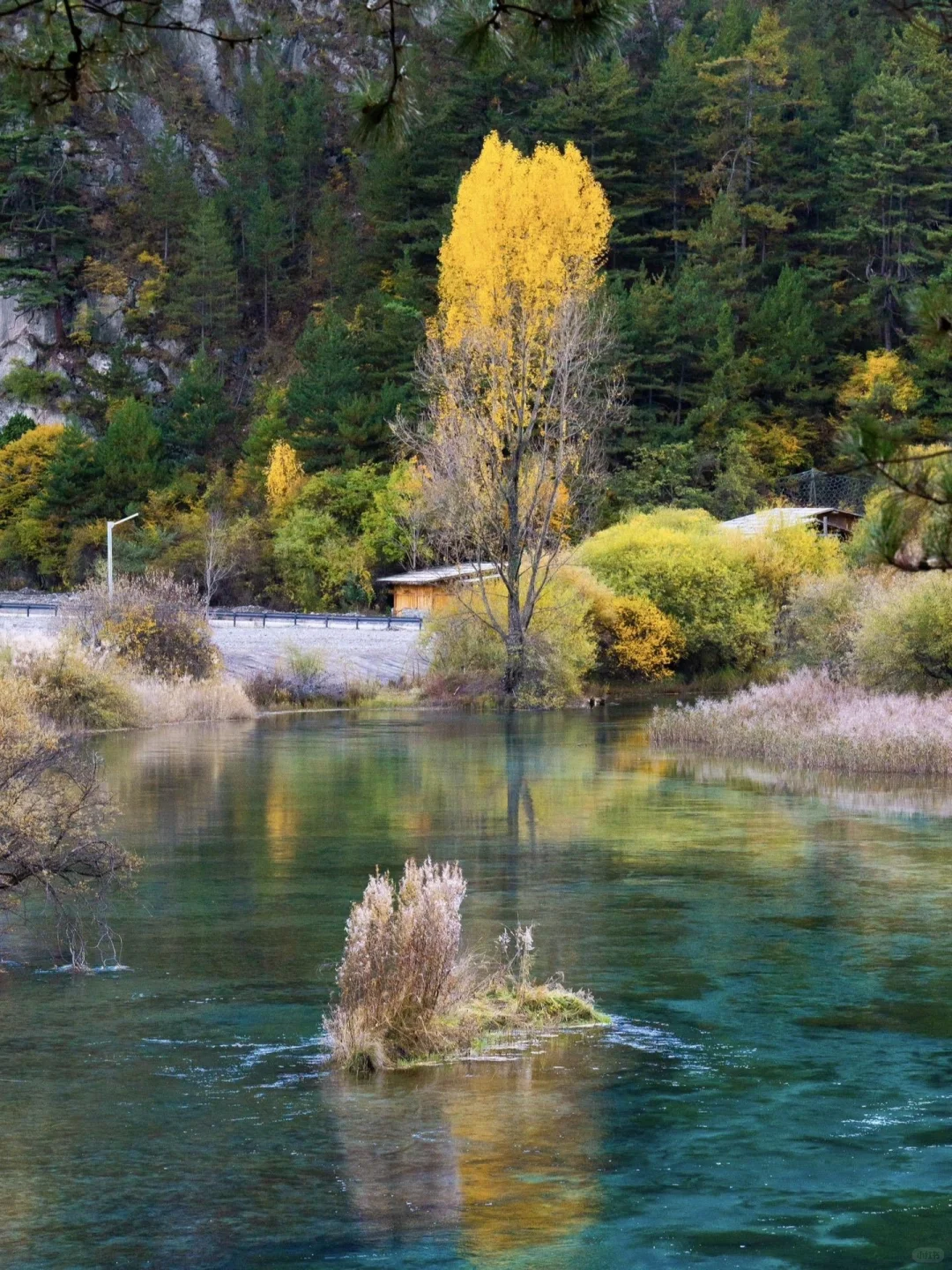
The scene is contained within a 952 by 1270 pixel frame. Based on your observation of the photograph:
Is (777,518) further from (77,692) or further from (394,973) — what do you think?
(394,973)

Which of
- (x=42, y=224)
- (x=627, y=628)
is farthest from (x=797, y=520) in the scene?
(x=42, y=224)

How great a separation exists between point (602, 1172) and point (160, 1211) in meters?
2.33

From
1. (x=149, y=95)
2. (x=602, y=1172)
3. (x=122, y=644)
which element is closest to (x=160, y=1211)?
(x=602, y=1172)

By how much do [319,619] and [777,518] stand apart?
520 inches

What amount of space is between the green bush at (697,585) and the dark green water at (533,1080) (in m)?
28.4

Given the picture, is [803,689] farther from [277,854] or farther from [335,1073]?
[335,1073]

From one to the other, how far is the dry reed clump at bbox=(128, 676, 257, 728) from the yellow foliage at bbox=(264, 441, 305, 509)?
80.3ft

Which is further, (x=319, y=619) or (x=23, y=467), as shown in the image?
(x=23, y=467)

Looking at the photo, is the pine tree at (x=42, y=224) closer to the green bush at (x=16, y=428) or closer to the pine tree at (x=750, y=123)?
the green bush at (x=16, y=428)

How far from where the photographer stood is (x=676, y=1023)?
13.5 m

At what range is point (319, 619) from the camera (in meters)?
54.5

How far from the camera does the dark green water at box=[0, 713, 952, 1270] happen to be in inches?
374

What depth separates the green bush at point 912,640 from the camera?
115ft

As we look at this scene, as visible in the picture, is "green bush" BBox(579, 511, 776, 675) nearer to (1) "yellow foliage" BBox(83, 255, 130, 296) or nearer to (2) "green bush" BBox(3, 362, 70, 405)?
(2) "green bush" BBox(3, 362, 70, 405)
